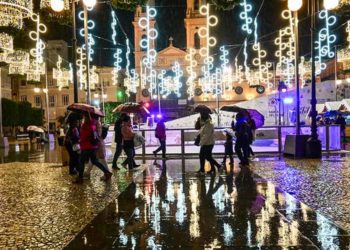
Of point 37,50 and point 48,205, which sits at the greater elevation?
point 37,50

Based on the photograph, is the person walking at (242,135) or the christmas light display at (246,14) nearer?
the person walking at (242,135)

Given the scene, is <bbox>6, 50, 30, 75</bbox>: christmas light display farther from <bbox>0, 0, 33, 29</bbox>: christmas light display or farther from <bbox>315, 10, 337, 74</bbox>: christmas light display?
<bbox>315, 10, 337, 74</bbox>: christmas light display

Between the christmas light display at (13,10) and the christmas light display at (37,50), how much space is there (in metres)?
1.51

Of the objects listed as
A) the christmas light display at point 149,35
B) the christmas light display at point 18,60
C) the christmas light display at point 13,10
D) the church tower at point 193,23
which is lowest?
the christmas light display at point 18,60

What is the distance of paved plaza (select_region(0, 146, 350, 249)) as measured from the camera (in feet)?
19.6

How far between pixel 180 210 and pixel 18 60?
20173mm

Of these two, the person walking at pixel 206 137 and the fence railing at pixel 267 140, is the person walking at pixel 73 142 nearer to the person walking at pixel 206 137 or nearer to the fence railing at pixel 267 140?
the person walking at pixel 206 137

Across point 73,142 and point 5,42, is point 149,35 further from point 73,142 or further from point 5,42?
point 73,142

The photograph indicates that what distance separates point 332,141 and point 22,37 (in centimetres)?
1516

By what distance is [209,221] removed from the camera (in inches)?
275

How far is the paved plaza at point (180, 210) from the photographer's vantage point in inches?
235

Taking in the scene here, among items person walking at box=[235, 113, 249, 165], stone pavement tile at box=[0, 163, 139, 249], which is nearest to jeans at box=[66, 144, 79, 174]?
stone pavement tile at box=[0, 163, 139, 249]

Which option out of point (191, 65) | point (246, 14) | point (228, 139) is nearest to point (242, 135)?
point (228, 139)

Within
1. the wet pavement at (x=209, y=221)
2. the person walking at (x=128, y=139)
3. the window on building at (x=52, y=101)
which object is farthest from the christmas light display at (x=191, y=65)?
the wet pavement at (x=209, y=221)
